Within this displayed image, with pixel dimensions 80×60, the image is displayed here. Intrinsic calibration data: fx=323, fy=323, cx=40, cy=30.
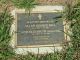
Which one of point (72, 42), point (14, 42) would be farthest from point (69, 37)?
point (14, 42)

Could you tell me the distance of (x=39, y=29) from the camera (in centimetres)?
668

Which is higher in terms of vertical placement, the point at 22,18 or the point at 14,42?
the point at 22,18

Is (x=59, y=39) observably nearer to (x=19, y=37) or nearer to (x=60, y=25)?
(x=60, y=25)

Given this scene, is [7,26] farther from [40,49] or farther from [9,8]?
[40,49]

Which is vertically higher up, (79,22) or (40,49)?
(79,22)

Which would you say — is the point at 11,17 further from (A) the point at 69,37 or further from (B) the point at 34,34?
(A) the point at 69,37

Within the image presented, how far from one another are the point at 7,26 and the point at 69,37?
1300mm

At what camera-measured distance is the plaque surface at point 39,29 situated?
262 inches

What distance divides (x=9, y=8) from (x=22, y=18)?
1.16ft

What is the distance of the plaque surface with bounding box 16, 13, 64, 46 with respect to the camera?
21.8ft

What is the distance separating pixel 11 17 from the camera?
263 inches

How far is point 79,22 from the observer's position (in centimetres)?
670

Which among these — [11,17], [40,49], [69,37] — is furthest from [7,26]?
[69,37]

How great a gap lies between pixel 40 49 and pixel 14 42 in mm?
553
